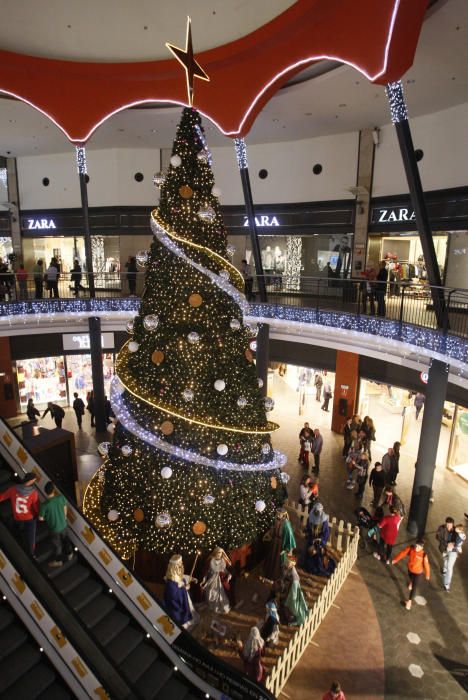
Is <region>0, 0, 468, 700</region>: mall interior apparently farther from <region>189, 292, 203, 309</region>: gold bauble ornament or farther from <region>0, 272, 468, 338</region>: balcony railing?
<region>0, 272, 468, 338</region>: balcony railing

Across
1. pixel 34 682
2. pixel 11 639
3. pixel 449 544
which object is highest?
pixel 11 639

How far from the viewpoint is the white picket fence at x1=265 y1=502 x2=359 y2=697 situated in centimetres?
597

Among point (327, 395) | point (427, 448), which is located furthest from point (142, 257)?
point (327, 395)

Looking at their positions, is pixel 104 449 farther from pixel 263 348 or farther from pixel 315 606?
pixel 263 348

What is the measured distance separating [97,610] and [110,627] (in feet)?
0.90

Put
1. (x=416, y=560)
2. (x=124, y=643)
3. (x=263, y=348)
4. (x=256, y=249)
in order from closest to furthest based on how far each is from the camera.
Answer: (x=124, y=643) → (x=416, y=560) → (x=256, y=249) → (x=263, y=348)

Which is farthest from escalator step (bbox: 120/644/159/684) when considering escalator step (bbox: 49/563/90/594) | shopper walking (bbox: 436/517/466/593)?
shopper walking (bbox: 436/517/466/593)

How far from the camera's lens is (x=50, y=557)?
6148mm

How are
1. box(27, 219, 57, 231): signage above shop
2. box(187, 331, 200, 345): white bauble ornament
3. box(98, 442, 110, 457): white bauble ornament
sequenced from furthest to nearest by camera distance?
1. box(27, 219, 57, 231): signage above shop
2. box(98, 442, 110, 457): white bauble ornament
3. box(187, 331, 200, 345): white bauble ornament

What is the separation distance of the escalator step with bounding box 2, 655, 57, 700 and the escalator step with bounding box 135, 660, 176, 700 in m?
1.08

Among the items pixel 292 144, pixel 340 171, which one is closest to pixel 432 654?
pixel 340 171

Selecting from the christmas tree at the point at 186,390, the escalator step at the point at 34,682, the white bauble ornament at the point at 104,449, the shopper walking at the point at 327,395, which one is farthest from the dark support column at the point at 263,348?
the escalator step at the point at 34,682

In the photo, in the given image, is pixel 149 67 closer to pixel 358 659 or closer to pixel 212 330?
pixel 212 330

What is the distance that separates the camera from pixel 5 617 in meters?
5.31
